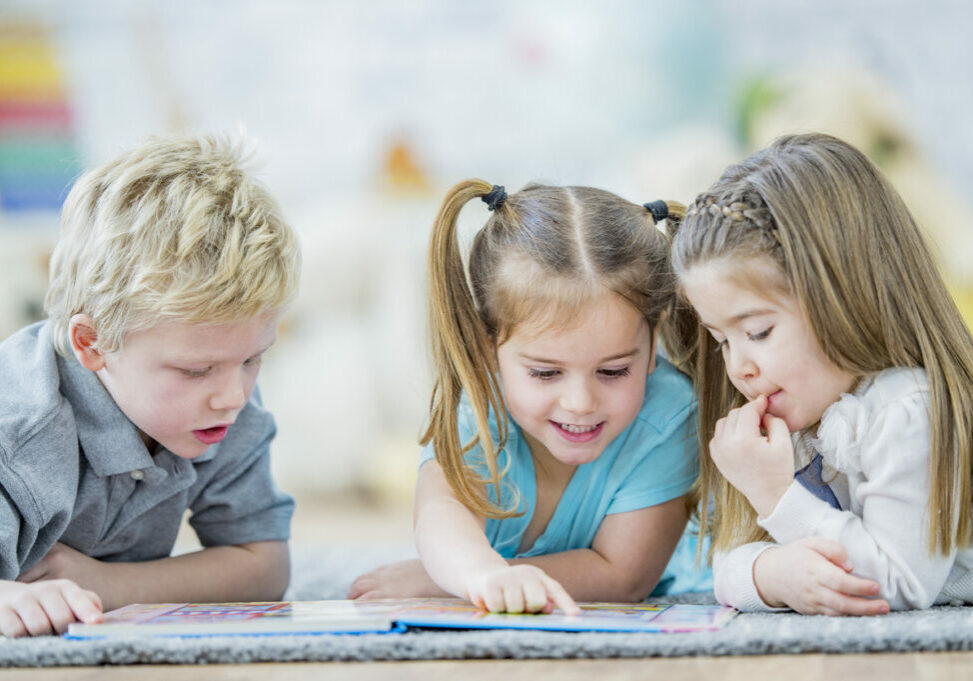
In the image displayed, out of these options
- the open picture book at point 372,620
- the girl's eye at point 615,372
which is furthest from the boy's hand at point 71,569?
the girl's eye at point 615,372

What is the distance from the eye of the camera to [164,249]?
3.48ft

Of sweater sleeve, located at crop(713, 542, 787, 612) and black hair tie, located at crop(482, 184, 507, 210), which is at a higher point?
black hair tie, located at crop(482, 184, 507, 210)

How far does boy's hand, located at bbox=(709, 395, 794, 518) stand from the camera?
3.20 ft

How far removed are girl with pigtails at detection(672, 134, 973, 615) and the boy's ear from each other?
562 millimetres

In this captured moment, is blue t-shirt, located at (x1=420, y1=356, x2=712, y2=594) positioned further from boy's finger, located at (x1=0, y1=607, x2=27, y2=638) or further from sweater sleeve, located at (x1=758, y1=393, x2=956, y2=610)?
boy's finger, located at (x1=0, y1=607, x2=27, y2=638)

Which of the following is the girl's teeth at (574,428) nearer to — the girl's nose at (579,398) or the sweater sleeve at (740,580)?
the girl's nose at (579,398)

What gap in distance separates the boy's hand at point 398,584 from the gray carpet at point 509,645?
35 centimetres

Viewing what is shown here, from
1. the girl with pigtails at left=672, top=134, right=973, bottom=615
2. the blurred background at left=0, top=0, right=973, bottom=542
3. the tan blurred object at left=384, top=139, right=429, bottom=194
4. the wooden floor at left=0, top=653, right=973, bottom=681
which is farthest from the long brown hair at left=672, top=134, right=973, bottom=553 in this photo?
the tan blurred object at left=384, top=139, right=429, bottom=194

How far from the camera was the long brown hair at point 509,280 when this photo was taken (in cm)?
111

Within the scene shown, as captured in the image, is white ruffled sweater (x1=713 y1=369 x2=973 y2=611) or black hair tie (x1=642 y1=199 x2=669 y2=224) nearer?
white ruffled sweater (x1=713 y1=369 x2=973 y2=611)

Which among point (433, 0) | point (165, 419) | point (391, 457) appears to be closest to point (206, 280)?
point (165, 419)

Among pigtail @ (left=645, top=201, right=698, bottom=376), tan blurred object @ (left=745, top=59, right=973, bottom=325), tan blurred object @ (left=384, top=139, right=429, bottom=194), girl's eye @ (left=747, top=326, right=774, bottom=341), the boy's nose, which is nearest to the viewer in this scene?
girl's eye @ (left=747, top=326, right=774, bottom=341)

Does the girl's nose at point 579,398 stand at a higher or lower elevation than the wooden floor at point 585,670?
higher

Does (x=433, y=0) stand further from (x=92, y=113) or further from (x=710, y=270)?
(x=710, y=270)
